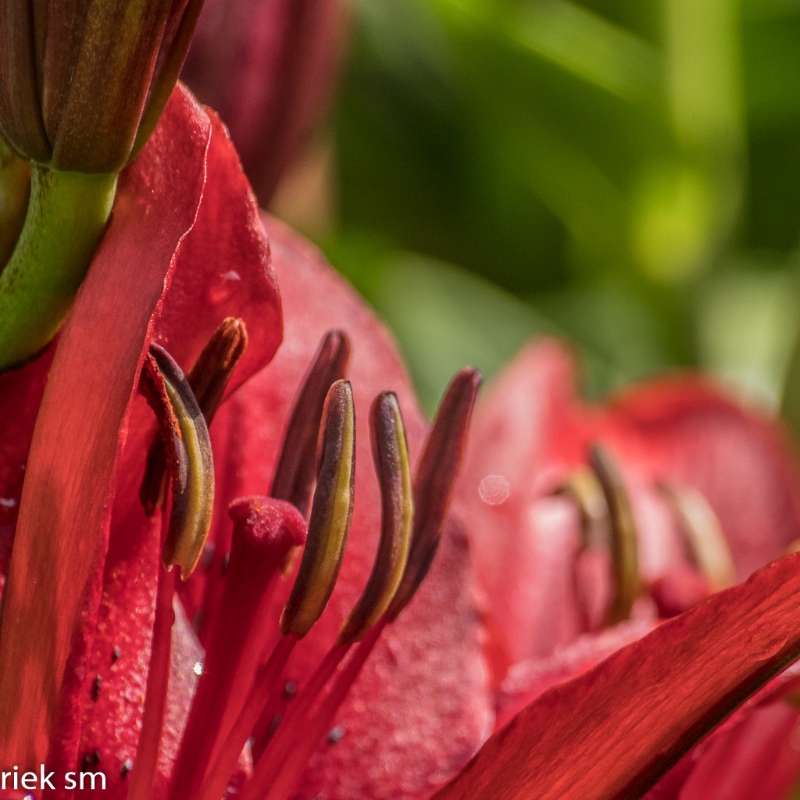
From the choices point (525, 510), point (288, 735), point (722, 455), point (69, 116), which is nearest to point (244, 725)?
point (288, 735)

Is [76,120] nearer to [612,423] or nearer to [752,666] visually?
[752,666]

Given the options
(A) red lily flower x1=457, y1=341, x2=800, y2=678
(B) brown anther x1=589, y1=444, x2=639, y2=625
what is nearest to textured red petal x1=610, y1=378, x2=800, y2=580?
(A) red lily flower x1=457, y1=341, x2=800, y2=678

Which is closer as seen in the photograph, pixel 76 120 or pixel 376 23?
pixel 76 120

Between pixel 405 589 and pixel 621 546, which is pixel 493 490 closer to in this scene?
pixel 621 546

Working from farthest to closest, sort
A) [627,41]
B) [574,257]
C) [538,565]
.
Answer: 1. [574,257]
2. [627,41]
3. [538,565]

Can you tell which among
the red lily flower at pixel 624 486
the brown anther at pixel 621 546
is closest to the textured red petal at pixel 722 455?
the red lily flower at pixel 624 486

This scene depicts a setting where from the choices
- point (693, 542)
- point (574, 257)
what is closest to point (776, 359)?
point (574, 257)
